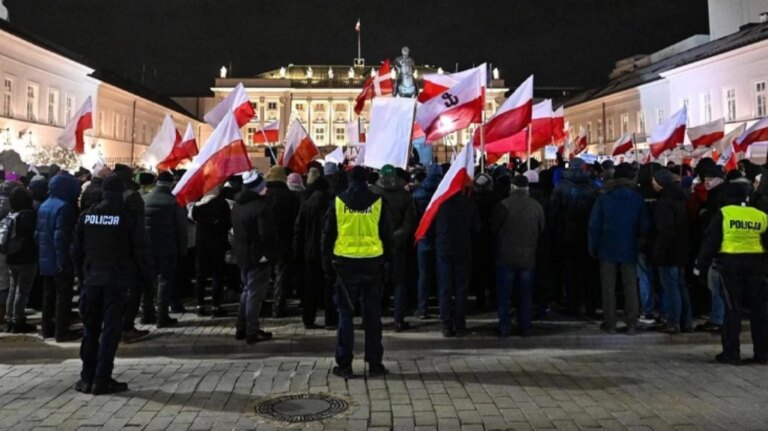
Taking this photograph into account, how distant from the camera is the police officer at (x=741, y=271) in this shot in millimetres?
6980

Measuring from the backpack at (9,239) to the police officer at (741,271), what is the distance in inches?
334

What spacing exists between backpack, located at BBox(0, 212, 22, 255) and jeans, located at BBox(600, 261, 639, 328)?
7657 mm

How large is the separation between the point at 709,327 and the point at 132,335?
7477 mm

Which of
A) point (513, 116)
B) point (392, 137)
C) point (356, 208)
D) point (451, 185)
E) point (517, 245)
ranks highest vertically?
point (513, 116)

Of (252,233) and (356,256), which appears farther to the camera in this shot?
(252,233)

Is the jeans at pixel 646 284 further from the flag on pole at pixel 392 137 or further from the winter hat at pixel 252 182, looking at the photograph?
the winter hat at pixel 252 182

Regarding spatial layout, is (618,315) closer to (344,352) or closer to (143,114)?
(344,352)

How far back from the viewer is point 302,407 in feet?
18.6

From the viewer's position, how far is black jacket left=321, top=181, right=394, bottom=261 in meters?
6.61

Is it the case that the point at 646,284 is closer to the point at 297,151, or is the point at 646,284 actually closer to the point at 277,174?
the point at 277,174

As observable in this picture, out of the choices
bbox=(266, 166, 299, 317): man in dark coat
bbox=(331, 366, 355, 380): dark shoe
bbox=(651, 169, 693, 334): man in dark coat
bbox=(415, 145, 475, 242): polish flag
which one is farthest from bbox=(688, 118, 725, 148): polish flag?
bbox=(331, 366, 355, 380): dark shoe

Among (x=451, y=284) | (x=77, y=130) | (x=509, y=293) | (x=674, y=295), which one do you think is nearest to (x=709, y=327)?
(x=674, y=295)

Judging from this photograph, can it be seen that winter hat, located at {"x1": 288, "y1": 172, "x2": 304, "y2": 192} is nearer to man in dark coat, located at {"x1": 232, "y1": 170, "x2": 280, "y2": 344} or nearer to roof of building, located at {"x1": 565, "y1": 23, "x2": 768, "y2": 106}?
man in dark coat, located at {"x1": 232, "y1": 170, "x2": 280, "y2": 344}

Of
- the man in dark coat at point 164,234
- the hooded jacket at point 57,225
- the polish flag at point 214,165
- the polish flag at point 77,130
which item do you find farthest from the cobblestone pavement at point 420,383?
the polish flag at point 77,130
